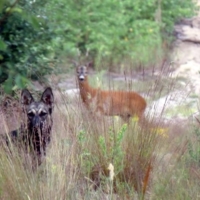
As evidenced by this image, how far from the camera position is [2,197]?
5.71m

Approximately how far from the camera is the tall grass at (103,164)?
5.65m

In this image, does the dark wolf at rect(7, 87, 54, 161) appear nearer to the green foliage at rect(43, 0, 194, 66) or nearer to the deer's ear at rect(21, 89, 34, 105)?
the deer's ear at rect(21, 89, 34, 105)

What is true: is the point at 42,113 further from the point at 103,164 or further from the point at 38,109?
the point at 103,164

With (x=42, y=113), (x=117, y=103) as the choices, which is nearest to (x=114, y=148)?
(x=42, y=113)

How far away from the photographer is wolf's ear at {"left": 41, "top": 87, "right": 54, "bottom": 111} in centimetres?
779

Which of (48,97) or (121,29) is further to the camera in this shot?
(121,29)

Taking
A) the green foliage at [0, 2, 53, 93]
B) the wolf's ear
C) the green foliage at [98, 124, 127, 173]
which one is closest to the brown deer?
the wolf's ear

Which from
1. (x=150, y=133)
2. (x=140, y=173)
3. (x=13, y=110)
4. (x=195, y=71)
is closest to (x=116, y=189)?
(x=140, y=173)

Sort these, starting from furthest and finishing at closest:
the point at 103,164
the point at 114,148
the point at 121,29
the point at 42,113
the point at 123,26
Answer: the point at 123,26, the point at 121,29, the point at 42,113, the point at 103,164, the point at 114,148

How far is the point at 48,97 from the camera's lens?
7828mm

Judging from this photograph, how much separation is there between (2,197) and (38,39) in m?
5.42

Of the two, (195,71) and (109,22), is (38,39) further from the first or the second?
(109,22)

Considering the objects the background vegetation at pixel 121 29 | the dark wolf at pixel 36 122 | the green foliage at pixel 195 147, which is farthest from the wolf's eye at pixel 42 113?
the background vegetation at pixel 121 29

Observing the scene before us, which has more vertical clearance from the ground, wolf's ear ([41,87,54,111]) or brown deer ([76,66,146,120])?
wolf's ear ([41,87,54,111])
